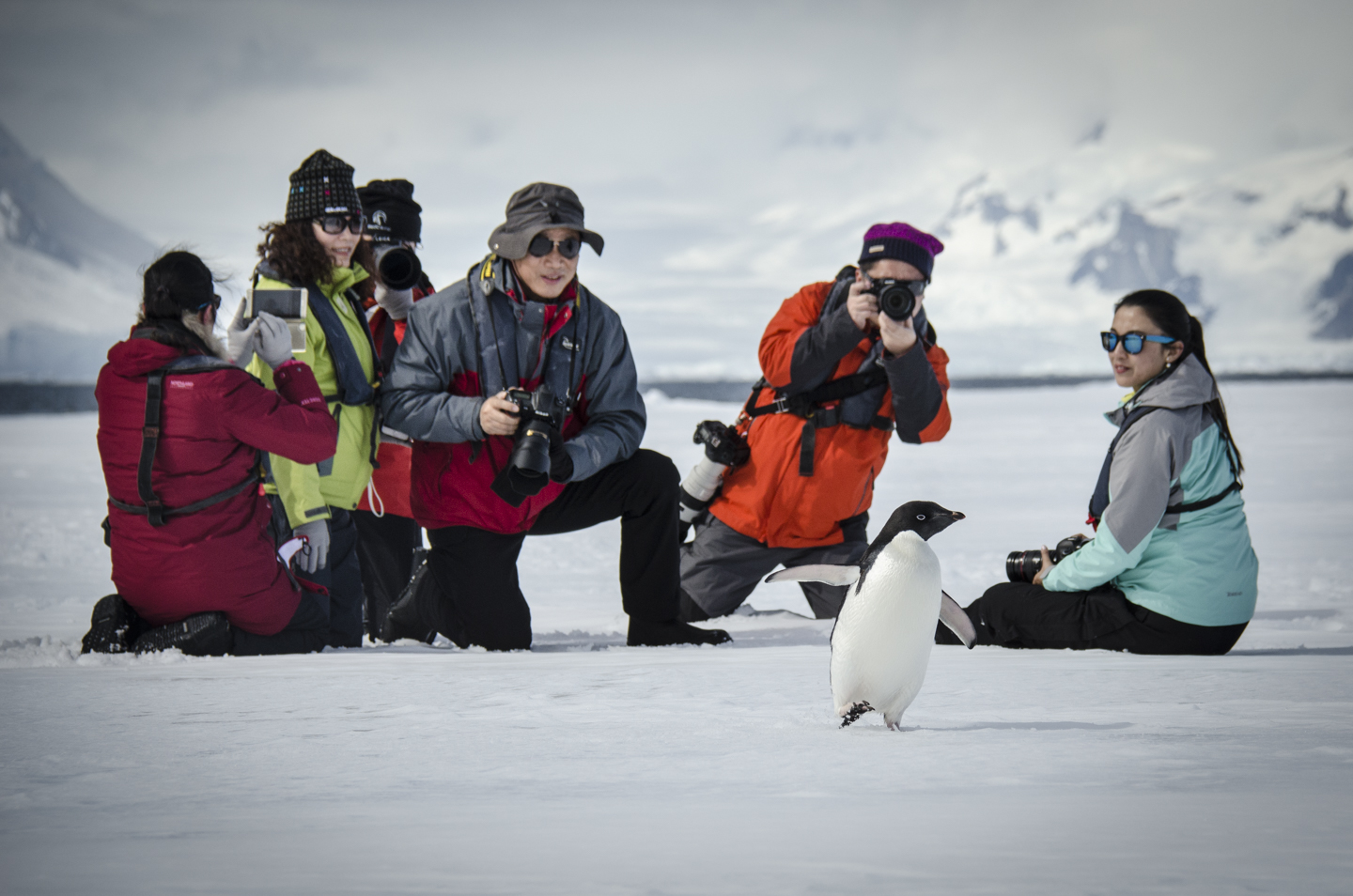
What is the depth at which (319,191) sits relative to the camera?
126 inches

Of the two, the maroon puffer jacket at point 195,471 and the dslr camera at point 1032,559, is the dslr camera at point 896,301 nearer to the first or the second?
the dslr camera at point 1032,559

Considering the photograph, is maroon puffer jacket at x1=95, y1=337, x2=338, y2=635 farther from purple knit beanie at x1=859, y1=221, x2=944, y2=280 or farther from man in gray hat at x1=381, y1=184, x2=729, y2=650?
purple knit beanie at x1=859, y1=221, x2=944, y2=280

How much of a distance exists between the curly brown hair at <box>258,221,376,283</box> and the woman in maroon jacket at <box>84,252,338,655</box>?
0.37m

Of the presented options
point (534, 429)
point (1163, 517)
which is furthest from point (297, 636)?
point (1163, 517)

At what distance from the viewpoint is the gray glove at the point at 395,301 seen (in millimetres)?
3576

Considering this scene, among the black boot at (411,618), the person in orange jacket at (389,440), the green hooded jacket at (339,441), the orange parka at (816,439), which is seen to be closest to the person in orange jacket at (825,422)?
the orange parka at (816,439)

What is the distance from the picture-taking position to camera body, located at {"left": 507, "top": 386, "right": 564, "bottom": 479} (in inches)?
108

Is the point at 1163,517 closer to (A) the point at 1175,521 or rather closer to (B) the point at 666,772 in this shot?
(A) the point at 1175,521

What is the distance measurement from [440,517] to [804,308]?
1.23 meters

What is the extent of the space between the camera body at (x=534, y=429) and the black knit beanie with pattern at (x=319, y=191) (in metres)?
0.84

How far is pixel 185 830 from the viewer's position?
4.72ft

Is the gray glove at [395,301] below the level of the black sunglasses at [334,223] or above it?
below

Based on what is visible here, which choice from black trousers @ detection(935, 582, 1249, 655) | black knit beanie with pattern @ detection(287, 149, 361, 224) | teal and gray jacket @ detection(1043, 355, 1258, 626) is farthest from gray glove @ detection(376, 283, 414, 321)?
teal and gray jacket @ detection(1043, 355, 1258, 626)

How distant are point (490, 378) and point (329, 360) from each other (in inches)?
20.1
